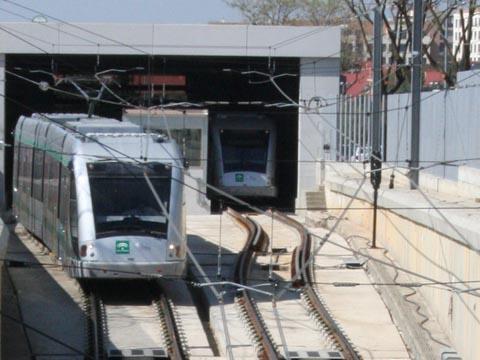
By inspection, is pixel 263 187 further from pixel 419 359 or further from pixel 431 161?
pixel 419 359

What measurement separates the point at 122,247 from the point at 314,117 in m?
24.2

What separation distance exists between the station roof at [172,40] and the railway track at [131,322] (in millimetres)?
19984

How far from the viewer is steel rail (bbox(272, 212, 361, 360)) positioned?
65.5 ft

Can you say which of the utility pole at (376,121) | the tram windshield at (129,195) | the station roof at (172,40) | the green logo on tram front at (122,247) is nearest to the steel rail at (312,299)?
the utility pole at (376,121)

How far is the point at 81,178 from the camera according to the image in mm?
23422

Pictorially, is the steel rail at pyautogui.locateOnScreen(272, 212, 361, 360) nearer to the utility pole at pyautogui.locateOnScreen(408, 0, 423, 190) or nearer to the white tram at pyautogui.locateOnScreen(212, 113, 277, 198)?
the utility pole at pyautogui.locateOnScreen(408, 0, 423, 190)

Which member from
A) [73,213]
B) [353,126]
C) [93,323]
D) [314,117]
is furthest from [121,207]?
[314,117]

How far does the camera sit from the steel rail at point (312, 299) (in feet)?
65.5

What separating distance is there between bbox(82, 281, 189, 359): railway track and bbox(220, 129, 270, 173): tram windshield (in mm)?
19922

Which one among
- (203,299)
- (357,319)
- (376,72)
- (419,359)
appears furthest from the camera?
(376,72)

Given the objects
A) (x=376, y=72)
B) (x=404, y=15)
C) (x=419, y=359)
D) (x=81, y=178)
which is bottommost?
(x=419, y=359)

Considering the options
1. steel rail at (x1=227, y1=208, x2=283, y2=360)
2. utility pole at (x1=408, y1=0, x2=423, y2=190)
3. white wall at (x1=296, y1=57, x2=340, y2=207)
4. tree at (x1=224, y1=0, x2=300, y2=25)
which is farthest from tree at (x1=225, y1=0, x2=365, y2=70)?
utility pole at (x1=408, y1=0, x2=423, y2=190)

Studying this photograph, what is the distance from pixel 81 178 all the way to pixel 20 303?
8.90 ft

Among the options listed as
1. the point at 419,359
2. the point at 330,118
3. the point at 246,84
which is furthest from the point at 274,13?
the point at 419,359
